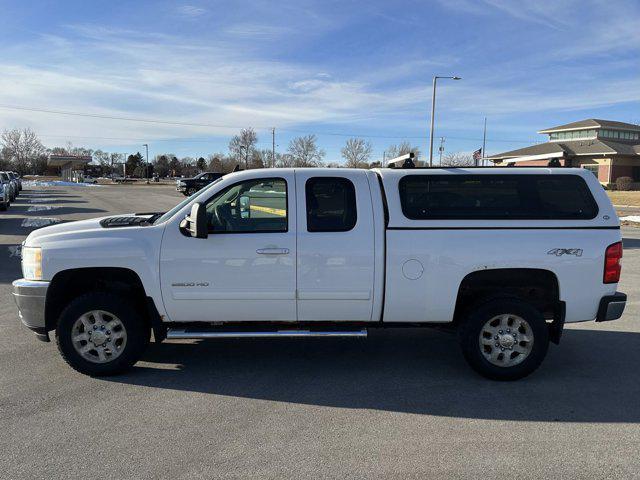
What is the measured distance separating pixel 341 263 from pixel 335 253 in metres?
0.11

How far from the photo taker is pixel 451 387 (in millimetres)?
4684

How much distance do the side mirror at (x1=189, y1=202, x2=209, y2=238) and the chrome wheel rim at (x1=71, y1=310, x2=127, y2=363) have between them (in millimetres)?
1141

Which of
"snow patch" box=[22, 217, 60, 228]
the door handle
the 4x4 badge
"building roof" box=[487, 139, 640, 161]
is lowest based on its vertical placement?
"snow patch" box=[22, 217, 60, 228]

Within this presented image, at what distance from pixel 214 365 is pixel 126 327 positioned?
0.96m

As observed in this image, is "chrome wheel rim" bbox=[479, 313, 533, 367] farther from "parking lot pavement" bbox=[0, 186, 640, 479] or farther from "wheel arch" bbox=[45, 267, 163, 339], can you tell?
"wheel arch" bbox=[45, 267, 163, 339]

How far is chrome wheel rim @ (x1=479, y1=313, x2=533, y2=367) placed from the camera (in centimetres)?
483

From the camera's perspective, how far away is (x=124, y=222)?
522 centimetres

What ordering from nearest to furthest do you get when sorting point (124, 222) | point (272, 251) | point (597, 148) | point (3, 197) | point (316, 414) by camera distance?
point (316, 414) → point (272, 251) → point (124, 222) → point (3, 197) → point (597, 148)

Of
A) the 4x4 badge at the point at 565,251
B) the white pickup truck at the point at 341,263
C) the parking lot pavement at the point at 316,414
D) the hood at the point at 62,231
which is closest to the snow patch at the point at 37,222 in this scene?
the parking lot pavement at the point at 316,414

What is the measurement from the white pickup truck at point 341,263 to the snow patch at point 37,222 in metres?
13.8

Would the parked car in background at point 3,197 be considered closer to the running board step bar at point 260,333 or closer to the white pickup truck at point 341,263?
the white pickup truck at point 341,263

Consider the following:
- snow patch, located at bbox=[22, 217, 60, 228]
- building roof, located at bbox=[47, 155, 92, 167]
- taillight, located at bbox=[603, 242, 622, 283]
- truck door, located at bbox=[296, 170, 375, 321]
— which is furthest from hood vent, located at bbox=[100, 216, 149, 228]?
building roof, located at bbox=[47, 155, 92, 167]

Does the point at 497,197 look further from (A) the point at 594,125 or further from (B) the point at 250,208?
(A) the point at 594,125

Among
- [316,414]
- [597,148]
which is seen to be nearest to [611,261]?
[316,414]
